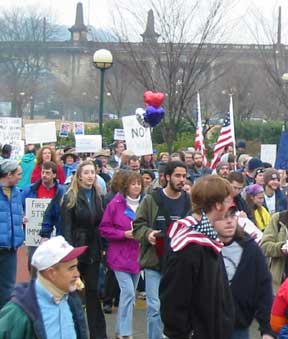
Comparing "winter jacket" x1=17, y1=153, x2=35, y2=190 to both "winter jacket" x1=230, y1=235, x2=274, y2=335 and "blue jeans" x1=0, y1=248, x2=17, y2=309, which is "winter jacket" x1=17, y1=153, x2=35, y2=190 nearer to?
"blue jeans" x1=0, y1=248, x2=17, y2=309

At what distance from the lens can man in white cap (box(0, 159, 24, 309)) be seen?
8.78 meters

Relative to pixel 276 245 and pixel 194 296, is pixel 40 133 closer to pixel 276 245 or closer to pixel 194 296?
pixel 276 245

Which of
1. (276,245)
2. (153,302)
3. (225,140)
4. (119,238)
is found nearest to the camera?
(276,245)

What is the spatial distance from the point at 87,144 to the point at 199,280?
39.4ft

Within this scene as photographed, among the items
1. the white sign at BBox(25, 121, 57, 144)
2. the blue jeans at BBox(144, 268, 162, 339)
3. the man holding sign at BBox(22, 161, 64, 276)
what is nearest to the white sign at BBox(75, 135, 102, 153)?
the white sign at BBox(25, 121, 57, 144)

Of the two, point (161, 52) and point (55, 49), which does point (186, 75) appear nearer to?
point (161, 52)

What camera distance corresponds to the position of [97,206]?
8805 millimetres

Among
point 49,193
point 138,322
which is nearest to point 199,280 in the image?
point 138,322

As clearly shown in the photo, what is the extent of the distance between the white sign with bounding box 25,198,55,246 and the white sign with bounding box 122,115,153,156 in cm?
565

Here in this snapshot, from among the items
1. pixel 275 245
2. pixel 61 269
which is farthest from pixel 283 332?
pixel 275 245

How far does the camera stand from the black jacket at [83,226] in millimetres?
8609

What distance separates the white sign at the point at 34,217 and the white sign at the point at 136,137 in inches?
222

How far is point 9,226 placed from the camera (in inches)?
349

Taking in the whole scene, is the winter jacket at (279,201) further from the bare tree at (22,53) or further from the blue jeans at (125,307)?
the bare tree at (22,53)
